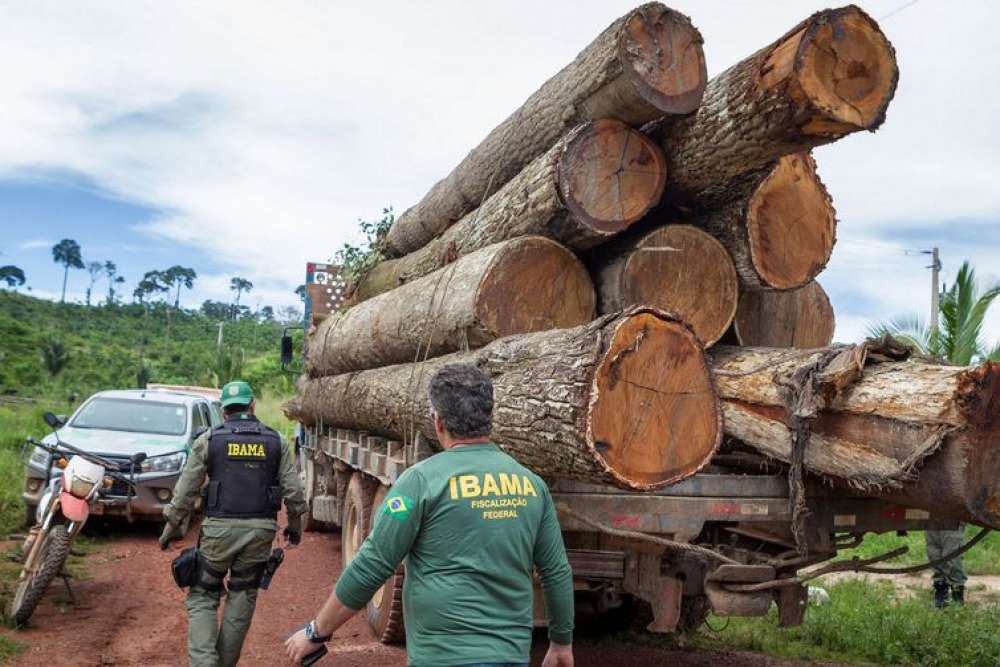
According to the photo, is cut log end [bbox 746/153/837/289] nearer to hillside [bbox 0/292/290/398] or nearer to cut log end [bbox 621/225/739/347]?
cut log end [bbox 621/225/739/347]

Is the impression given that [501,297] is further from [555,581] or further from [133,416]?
[133,416]

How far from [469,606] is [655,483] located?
1245mm

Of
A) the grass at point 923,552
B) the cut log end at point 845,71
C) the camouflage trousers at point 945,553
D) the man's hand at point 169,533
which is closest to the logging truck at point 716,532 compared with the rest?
the man's hand at point 169,533

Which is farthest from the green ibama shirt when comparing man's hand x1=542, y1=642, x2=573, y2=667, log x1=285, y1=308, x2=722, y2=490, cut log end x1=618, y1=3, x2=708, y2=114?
cut log end x1=618, y1=3, x2=708, y2=114

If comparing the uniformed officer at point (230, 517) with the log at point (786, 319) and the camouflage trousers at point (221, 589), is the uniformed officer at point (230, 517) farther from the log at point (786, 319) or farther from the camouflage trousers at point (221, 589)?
the log at point (786, 319)

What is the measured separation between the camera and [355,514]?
745 centimetres

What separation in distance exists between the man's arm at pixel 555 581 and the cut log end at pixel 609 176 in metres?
2.54

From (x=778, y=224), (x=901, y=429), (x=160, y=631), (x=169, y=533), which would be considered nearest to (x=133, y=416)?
(x=160, y=631)

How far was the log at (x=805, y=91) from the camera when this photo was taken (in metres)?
4.50

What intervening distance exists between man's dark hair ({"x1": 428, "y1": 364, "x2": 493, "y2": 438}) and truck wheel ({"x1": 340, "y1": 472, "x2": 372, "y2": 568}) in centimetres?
394

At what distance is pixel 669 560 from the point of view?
4.92m

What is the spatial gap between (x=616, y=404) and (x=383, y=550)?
1267 mm

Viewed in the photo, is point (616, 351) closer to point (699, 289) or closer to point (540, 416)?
point (540, 416)

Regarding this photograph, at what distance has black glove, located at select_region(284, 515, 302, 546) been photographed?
5.33 metres
